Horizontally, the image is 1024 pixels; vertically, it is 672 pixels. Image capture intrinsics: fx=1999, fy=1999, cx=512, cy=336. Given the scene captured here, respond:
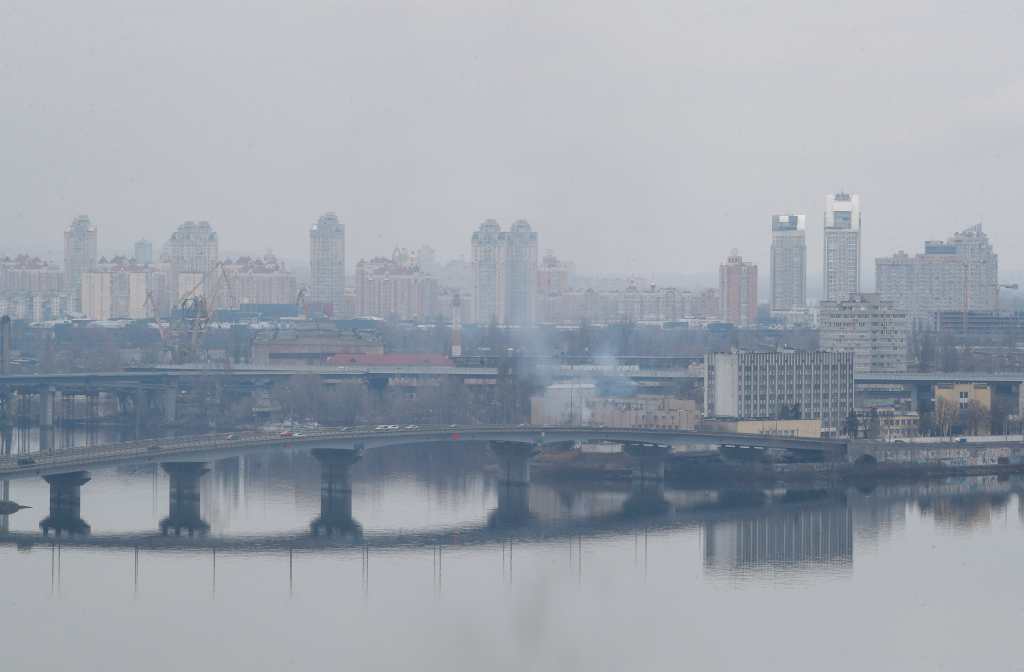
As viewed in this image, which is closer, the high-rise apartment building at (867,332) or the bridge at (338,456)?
the bridge at (338,456)

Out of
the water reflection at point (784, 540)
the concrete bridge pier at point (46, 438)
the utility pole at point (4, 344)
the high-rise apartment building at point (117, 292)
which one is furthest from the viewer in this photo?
the high-rise apartment building at point (117, 292)

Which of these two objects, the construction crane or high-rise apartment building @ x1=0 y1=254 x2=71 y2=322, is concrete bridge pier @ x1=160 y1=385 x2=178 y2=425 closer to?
the construction crane

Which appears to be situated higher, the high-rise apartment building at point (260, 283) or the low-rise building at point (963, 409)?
the high-rise apartment building at point (260, 283)

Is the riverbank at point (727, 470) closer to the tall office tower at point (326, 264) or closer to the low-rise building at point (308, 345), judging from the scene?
the low-rise building at point (308, 345)

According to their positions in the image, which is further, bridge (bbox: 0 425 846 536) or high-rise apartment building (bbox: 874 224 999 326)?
high-rise apartment building (bbox: 874 224 999 326)

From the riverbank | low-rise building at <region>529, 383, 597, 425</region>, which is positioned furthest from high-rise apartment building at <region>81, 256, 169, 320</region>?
the riverbank

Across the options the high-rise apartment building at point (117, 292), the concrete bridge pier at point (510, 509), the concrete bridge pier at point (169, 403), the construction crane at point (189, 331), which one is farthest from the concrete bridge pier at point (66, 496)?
the high-rise apartment building at point (117, 292)

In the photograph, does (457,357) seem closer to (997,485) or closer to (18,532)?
(997,485)
